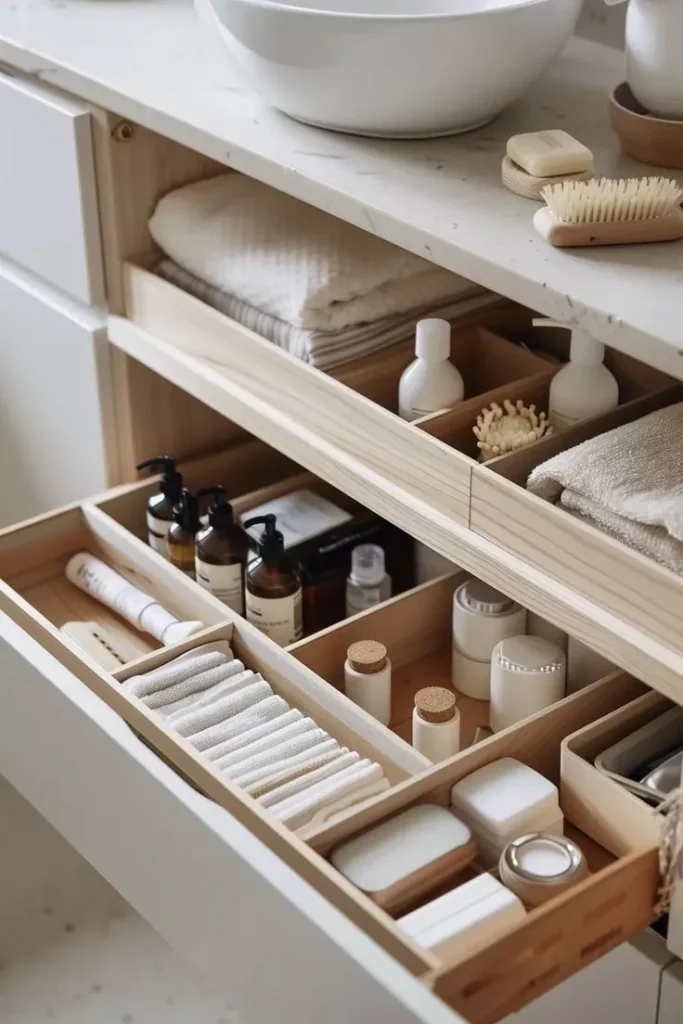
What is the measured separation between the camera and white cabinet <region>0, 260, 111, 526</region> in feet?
4.74

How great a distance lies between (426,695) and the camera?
113 cm

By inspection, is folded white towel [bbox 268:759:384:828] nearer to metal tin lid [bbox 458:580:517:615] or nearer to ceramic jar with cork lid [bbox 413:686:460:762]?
ceramic jar with cork lid [bbox 413:686:460:762]

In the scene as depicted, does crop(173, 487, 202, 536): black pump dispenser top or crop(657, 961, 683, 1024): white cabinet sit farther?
crop(173, 487, 202, 536): black pump dispenser top

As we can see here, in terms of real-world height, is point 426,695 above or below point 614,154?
below

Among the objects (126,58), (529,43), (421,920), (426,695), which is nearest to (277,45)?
(529,43)

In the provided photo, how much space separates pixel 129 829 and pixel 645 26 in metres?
0.72

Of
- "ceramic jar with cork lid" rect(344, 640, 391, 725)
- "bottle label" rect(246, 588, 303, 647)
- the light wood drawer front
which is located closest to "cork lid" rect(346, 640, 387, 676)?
"ceramic jar with cork lid" rect(344, 640, 391, 725)

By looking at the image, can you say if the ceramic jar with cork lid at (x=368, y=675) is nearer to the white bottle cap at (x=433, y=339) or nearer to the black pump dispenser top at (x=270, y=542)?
the black pump dispenser top at (x=270, y=542)

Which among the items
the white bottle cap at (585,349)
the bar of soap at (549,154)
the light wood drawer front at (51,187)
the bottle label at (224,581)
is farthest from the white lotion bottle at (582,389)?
the light wood drawer front at (51,187)

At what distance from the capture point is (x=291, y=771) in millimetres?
1086

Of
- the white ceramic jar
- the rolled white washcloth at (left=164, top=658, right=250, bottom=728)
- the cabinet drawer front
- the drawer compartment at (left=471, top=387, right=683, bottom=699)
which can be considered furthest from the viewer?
the rolled white washcloth at (left=164, top=658, right=250, bottom=728)

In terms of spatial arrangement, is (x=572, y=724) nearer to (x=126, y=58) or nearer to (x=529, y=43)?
(x=529, y=43)

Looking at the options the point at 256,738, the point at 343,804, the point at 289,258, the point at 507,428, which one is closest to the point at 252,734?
the point at 256,738

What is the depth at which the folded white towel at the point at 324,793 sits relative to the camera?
105 cm
